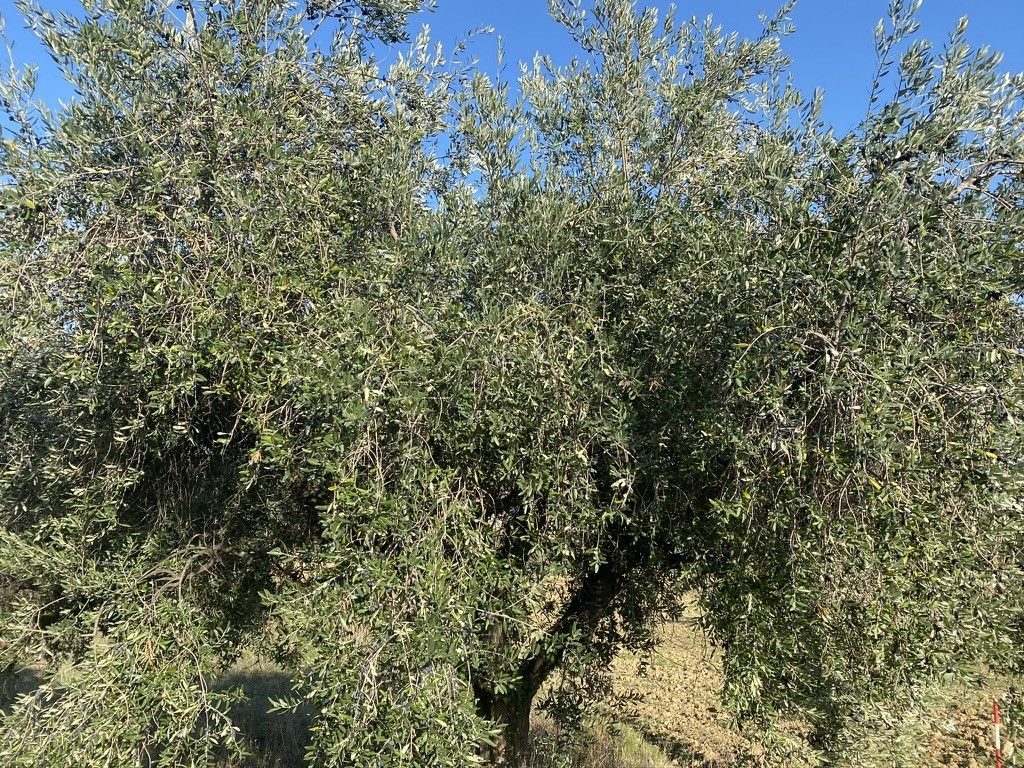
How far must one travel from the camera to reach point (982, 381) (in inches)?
152

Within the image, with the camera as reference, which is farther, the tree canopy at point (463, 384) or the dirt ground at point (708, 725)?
the dirt ground at point (708, 725)

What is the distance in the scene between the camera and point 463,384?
4230mm

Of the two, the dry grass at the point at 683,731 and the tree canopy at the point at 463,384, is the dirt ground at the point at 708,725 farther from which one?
the tree canopy at the point at 463,384

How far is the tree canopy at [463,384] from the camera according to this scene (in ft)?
12.7

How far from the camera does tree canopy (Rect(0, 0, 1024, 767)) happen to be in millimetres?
3865

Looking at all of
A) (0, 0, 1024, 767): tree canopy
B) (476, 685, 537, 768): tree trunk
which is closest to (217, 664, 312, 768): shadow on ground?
(476, 685, 537, 768): tree trunk

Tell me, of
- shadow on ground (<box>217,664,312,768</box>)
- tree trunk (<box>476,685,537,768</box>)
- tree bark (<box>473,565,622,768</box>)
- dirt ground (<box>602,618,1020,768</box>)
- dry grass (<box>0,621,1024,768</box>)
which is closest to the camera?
dry grass (<box>0,621,1024,768</box>)

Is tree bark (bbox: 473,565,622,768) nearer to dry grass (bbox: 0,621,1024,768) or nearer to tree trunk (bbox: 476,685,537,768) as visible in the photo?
tree trunk (bbox: 476,685,537,768)

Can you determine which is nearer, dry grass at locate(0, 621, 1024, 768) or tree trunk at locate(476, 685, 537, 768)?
dry grass at locate(0, 621, 1024, 768)

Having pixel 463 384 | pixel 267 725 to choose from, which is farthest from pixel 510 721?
pixel 267 725

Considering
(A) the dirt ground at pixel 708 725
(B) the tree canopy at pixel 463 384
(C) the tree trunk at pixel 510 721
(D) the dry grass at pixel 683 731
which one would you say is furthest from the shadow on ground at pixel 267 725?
(A) the dirt ground at pixel 708 725

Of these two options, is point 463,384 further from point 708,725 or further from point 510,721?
point 708,725

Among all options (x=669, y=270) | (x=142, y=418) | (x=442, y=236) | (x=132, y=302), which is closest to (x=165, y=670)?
(x=142, y=418)

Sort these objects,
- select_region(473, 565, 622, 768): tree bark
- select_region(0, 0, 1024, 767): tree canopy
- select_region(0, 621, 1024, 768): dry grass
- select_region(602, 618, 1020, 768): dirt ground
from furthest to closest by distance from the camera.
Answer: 1. select_region(602, 618, 1020, 768): dirt ground
2. select_region(473, 565, 622, 768): tree bark
3. select_region(0, 621, 1024, 768): dry grass
4. select_region(0, 0, 1024, 767): tree canopy
